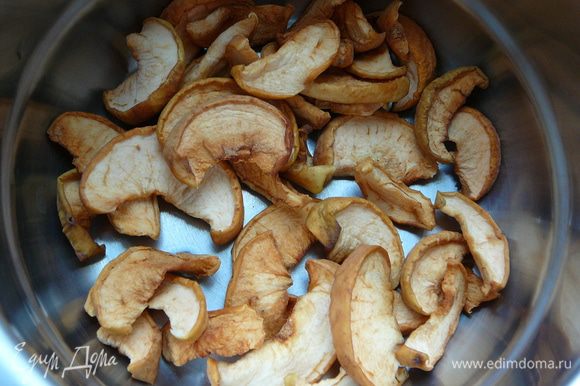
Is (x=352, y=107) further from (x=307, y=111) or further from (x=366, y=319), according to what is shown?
(x=366, y=319)

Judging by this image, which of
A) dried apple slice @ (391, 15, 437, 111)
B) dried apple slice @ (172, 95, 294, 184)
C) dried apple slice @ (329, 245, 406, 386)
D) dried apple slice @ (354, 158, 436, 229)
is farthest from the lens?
dried apple slice @ (391, 15, 437, 111)

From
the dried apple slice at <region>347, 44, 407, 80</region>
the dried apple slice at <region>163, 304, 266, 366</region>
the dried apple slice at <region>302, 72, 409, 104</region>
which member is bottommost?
the dried apple slice at <region>163, 304, 266, 366</region>

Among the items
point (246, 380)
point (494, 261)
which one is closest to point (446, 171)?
point (494, 261)

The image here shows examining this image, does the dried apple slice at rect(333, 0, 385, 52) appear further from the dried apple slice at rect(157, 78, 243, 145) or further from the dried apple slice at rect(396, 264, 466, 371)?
the dried apple slice at rect(396, 264, 466, 371)

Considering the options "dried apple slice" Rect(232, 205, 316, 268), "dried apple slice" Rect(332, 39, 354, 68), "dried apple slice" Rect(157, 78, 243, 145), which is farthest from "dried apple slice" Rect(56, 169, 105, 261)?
"dried apple slice" Rect(332, 39, 354, 68)

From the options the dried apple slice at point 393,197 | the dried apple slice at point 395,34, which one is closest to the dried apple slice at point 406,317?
the dried apple slice at point 393,197

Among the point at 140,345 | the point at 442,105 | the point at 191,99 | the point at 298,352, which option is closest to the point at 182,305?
the point at 140,345
